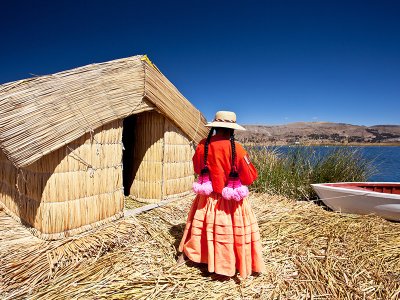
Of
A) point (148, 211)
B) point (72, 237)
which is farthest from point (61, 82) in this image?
point (148, 211)

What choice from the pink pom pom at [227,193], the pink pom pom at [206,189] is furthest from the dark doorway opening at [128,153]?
the pink pom pom at [227,193]

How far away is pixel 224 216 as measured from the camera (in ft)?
9.27

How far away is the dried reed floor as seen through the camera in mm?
2705

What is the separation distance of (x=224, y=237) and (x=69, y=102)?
8.02 feet

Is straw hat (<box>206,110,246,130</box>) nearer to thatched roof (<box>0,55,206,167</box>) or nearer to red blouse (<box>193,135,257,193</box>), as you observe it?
red blouse (<box>193,135,257,193</box>)

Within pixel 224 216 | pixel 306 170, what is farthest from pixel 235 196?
pixel 306 170

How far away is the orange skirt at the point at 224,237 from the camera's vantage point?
9.20 ft

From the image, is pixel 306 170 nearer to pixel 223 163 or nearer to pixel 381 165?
pixel 223 163

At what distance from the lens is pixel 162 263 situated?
3.21 metres

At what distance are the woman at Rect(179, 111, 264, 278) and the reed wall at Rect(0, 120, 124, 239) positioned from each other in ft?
5.23

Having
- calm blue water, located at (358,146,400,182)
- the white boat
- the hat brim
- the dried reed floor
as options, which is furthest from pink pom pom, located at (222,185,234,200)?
calm blue water, located at (358,146,400,182)

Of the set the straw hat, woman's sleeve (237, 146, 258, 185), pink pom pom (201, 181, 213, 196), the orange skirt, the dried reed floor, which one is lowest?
the dried reed floor

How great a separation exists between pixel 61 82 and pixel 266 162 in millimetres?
4436

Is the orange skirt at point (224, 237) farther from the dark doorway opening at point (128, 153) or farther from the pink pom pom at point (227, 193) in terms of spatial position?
the dark doorway opening at point (128, 153)
